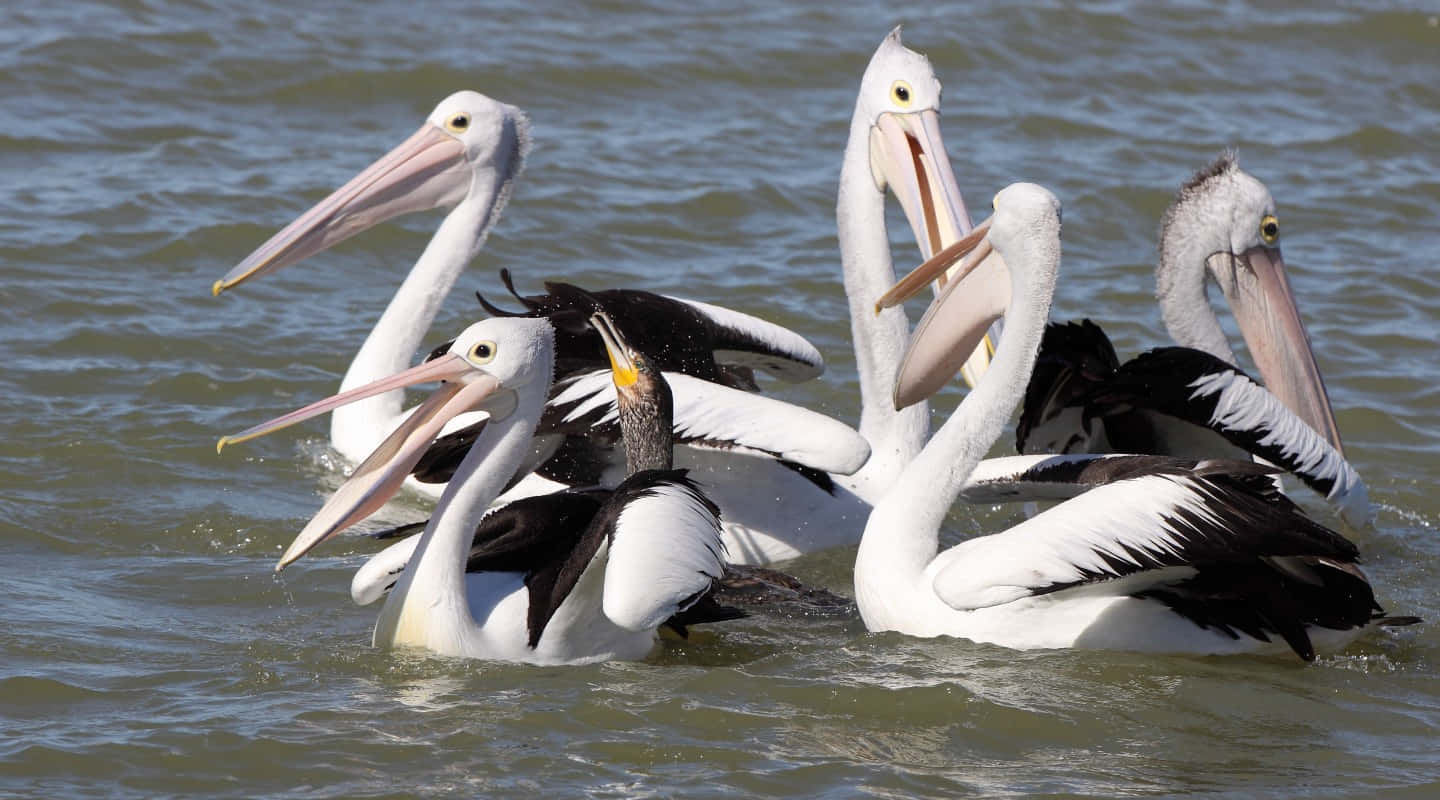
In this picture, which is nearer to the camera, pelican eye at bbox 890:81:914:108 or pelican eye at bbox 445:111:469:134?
pelican eye at bbox 890:81:914:108

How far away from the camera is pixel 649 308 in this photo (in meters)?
5.07

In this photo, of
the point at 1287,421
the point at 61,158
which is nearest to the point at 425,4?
the point at 61,158

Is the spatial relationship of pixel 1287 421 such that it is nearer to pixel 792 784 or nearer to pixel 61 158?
pixel 792 784

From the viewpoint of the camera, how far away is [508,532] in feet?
14.1

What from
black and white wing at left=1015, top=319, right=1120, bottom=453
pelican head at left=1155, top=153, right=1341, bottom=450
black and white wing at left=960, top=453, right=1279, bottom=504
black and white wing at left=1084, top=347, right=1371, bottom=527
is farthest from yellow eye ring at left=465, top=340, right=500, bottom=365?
pelican head at left=1155, top=153, right=1341, bottom=450

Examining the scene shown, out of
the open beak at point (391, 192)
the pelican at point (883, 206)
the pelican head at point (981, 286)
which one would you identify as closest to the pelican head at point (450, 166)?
the open beak at point (391, 192)

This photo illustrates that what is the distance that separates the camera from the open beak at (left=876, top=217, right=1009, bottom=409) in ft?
14.9

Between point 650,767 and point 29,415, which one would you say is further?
point 29,415

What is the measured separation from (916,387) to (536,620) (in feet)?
3.72

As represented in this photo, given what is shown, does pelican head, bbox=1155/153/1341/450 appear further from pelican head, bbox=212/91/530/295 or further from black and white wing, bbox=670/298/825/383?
pelican head, bbox=212/91/530/295

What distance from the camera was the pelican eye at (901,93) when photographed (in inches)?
212

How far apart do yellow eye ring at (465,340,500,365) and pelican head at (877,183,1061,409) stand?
1020 millimetres

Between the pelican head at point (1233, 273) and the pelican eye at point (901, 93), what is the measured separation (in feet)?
3.09

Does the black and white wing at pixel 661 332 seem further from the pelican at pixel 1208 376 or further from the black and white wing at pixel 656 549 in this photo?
the black and white wing at pixel 656 549
